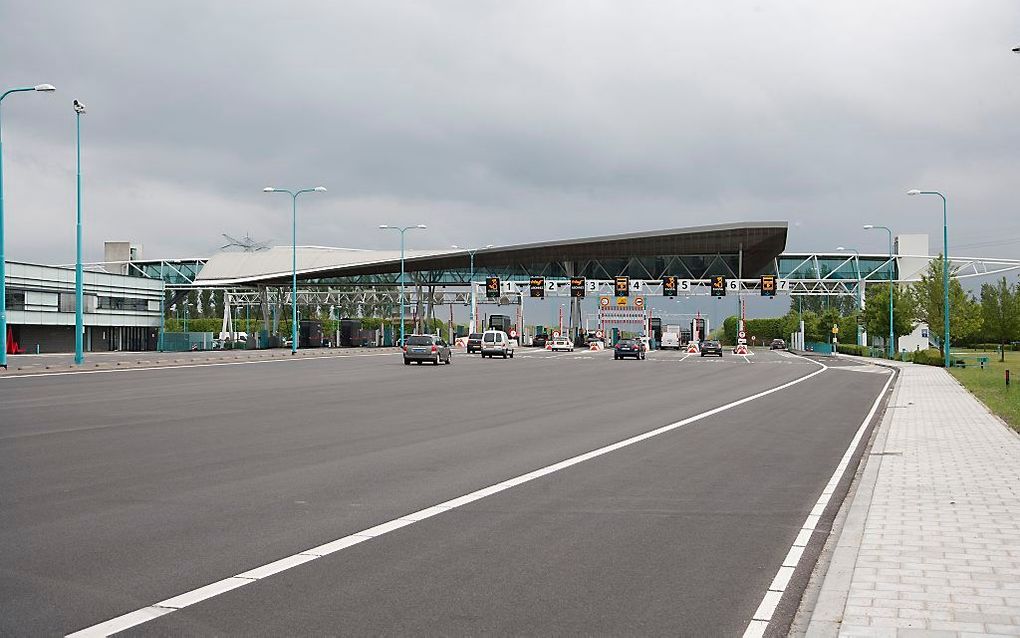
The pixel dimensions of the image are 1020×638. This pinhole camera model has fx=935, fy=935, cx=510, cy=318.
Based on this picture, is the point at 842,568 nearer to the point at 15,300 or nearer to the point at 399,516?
the point at 399,516

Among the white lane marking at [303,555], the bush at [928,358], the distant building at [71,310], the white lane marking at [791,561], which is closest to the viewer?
the white lane marking at [303,555]

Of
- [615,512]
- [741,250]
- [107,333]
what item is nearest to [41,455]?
[615,512]

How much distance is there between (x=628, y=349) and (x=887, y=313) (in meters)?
25.5

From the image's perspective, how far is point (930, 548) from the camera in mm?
7414

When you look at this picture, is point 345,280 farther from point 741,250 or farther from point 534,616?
point 534,616

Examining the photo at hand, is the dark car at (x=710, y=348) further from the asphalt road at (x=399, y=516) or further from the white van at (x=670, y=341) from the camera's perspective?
the asphalt road at (x=399, y=516)

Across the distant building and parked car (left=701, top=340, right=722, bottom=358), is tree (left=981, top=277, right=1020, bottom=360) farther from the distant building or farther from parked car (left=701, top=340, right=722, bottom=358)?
the distant building

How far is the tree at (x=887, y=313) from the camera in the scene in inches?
2803

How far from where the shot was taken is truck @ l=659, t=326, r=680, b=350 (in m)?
109

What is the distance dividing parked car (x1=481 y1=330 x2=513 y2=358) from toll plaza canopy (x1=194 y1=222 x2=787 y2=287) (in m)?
28.7

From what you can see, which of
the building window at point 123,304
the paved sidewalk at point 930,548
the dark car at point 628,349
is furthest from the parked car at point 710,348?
the paved sidewalk at point 930,548

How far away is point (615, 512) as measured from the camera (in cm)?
905

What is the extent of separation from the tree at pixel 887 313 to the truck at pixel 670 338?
27.9 metres

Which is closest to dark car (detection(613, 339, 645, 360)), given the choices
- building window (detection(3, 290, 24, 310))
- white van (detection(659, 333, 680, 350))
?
white van (detection(659, 333, 680, 350))
